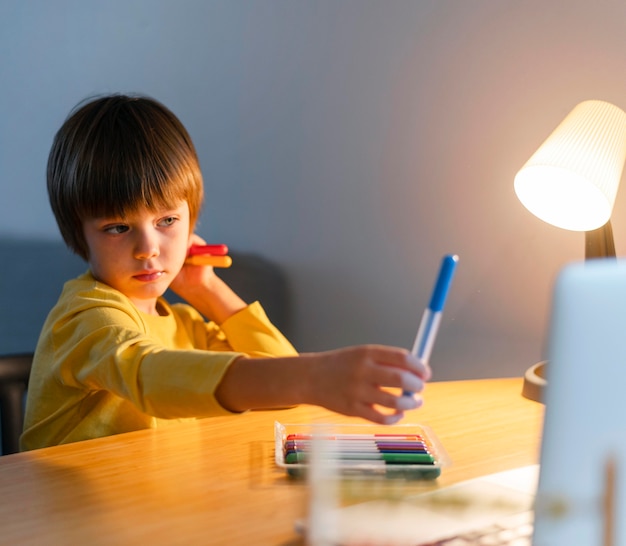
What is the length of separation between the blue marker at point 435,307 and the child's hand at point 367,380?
0.03 feet

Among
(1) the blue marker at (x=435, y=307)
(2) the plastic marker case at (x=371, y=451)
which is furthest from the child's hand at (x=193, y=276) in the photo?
(1) the blue marker at (x=435, y=307)

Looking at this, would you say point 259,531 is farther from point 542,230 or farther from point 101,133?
point 542,230

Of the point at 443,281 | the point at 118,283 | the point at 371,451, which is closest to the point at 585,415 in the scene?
the point at 443,281

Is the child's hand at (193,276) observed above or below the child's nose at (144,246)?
below

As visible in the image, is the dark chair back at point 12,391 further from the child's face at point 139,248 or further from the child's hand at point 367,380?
the child's hand at point 367,380

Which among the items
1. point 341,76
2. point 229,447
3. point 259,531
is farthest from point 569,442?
point 341,76

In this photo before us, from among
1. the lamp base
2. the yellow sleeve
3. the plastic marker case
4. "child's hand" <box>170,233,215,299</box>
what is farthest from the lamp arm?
"child's hand" <box>170,233,215,299</box>

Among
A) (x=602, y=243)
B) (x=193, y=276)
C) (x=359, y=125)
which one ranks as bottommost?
(x=193, y=276)

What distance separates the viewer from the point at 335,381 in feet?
1.94

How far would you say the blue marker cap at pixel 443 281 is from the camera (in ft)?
1.75

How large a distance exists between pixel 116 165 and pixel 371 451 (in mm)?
478

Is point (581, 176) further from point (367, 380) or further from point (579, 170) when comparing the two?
point (367, 380)

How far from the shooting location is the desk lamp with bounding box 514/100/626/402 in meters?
0.91

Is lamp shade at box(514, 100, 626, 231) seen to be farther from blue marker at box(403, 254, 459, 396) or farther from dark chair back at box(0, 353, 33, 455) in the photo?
dark chair back at box(0, 353, 33, 455)
